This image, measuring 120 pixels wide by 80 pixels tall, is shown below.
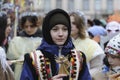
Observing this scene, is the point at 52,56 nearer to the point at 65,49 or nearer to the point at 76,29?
the point at 65,49

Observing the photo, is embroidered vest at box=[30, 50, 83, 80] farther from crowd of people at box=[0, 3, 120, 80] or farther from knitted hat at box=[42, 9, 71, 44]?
knitted hat at box=[42, 9, 71, 44]

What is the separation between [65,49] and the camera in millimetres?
3049

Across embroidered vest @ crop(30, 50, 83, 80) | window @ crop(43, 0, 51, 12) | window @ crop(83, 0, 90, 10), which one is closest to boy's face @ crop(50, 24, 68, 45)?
embroidered vest @ crop(30, 50, 83, 80)

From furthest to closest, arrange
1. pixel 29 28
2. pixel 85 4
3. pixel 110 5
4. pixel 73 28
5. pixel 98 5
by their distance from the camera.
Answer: pixel 85 4, pixel 98 5, pixel 110 5, pixel 29 28, pixel 73 28

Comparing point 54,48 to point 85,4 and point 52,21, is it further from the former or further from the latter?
point 85,4

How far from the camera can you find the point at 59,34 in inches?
119

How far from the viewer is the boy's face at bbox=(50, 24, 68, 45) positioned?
3.02m

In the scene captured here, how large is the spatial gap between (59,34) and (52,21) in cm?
11

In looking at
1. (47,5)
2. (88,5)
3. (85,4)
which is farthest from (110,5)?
(47,5)

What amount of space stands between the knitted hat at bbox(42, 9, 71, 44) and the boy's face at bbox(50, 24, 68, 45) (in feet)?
0.07

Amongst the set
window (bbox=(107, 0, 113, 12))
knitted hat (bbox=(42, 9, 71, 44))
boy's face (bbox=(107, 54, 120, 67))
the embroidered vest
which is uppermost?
knitted hat (bbox=(42, 9, 71, 44))

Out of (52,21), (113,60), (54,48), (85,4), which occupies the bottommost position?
(85,4)

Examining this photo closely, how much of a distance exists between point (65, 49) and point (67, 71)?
0.15m

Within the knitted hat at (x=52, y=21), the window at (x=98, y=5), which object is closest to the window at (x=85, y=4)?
the window at (x=98, y=5)
